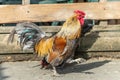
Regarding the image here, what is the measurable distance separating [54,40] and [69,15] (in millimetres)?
1073

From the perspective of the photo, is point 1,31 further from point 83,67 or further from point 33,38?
point 83,67

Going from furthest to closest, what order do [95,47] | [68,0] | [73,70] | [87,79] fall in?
[68,0]
[95,47]
[73,70]
[87,79]

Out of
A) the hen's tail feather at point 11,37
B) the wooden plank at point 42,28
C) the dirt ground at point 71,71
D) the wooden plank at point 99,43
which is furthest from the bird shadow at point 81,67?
the hen's tail feather at point 11,37

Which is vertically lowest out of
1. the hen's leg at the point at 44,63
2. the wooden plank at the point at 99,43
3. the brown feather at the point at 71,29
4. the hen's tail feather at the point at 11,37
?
the hen's leg at the point at 44,63

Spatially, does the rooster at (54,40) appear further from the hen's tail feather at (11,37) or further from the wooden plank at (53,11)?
the wooden plank at (53,11)

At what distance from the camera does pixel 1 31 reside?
26.8ft

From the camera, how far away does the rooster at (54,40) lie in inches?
286

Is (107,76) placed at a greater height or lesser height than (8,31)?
lesser

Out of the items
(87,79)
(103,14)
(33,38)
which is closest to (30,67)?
(33,38)

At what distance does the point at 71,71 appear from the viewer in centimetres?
780

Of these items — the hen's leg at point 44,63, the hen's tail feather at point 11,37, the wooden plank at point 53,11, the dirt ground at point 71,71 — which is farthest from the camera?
the wooden plank at point 53,11

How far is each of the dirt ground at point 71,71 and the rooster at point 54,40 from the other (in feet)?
0.71

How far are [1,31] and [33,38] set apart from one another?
831mm

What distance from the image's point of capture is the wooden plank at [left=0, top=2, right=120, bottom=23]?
8133mm
